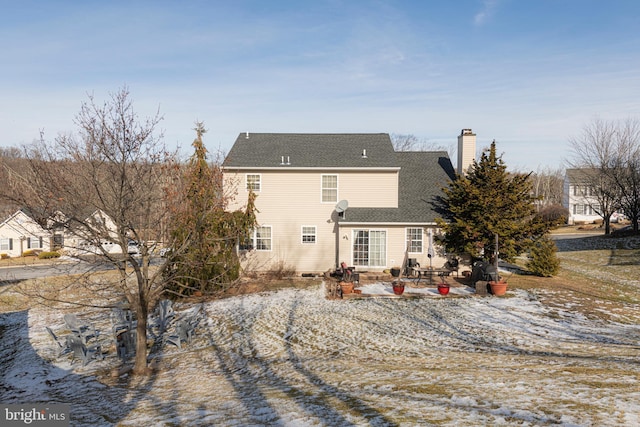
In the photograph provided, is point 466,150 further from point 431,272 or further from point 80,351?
point 80,351

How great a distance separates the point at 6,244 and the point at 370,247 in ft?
144

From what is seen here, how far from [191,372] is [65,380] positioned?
11.0 feet

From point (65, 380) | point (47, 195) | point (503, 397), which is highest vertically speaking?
point (47, 195)

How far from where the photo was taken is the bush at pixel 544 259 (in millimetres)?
21266

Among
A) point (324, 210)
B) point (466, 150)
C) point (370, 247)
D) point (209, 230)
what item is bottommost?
point (370, 247)

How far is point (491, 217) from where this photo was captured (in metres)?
20.2

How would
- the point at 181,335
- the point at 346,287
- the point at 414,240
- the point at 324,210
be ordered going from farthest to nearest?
the point at 324,210
the point at 414,240
the point at 346,287
the point at 181,335

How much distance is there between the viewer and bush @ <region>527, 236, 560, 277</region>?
69.8 feet

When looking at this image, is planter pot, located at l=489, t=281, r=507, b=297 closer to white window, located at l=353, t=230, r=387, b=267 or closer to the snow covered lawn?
the snow covered lawn

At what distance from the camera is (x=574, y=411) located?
21.2ft

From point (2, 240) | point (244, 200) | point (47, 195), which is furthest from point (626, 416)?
point (2, 240)

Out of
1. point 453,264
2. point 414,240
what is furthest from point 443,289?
point 414,240

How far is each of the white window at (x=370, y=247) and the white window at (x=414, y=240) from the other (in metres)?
1.35

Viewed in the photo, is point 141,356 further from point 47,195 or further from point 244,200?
point 244,200
